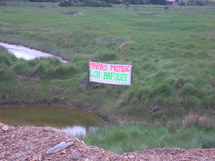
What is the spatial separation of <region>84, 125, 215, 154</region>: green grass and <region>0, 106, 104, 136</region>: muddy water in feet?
16.4

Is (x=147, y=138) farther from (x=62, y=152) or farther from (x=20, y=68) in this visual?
(x=20, y=68)

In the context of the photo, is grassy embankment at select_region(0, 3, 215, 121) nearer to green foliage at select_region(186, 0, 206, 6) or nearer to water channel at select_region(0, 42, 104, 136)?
water channel at select_region(0, 42, 104, 136)

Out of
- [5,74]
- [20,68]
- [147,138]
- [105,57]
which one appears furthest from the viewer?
[105,57]

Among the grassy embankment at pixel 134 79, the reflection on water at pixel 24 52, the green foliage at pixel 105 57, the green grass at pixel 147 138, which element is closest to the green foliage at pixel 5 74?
the grassy embankment at pixel 134 79

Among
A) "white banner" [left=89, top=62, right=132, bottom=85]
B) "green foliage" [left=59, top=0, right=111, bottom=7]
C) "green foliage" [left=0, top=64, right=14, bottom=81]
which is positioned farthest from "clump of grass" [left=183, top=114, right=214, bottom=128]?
"green foliage" [left=59, top=0, right=111, bottom=7]

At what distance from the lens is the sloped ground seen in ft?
19.2

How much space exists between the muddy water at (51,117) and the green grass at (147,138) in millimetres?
5010

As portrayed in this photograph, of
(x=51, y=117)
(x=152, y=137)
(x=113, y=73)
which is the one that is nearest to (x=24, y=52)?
(x=51, y=117)

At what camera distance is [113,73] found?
15.9 m

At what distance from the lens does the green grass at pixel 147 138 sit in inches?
300

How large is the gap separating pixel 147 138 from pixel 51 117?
797cm

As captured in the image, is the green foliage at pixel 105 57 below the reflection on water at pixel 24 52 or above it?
above

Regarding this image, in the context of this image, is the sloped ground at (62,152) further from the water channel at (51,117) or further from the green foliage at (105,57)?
the green foliage at (105,57)

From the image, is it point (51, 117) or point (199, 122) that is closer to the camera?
point (199, 122)
